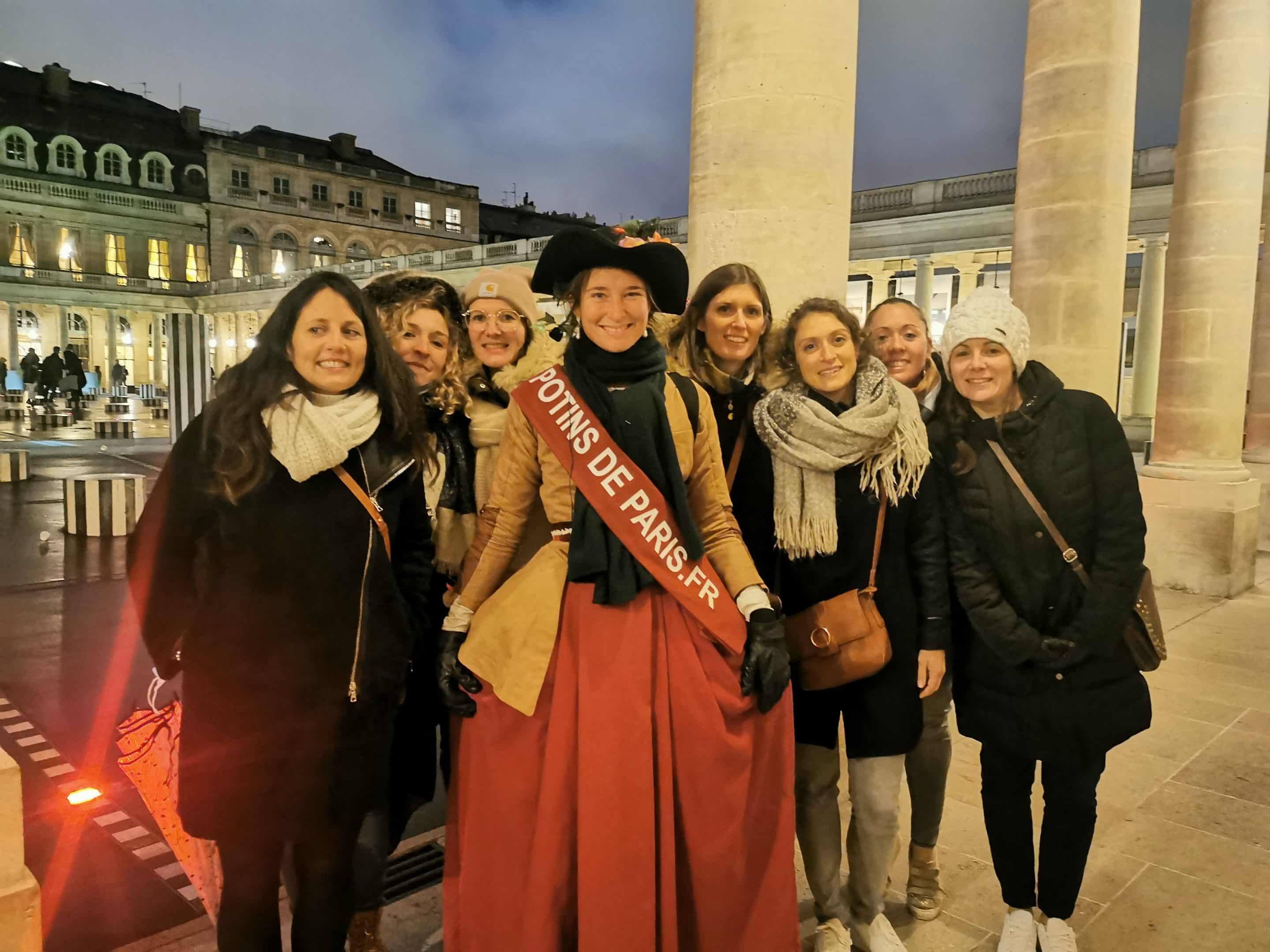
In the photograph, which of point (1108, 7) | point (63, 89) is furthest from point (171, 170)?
point (1108, 7)

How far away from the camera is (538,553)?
8.07ft

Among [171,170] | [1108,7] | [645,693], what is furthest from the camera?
[171,170]

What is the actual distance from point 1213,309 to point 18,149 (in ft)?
219

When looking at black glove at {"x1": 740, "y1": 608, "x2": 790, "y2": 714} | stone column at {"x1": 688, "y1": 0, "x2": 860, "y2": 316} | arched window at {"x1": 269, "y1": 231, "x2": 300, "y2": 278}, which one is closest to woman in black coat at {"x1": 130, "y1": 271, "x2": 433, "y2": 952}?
black glove at {"x1": 740, "y1": 608, "x2": 790, "y2": 714}

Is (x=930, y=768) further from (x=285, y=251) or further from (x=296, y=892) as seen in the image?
(x=285, y=251)

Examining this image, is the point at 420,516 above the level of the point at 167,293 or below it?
below

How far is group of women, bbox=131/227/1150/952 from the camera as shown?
2.25 metres

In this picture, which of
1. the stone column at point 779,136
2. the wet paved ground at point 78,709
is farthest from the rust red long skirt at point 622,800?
the stone column at point 779,136

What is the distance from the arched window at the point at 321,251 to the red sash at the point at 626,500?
2534 inches

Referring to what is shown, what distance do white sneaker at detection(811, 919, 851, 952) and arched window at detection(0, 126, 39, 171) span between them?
67.8 metres

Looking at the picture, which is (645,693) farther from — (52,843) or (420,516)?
(52,843)

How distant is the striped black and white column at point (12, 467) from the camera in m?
15.9

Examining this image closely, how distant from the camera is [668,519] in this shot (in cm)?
237

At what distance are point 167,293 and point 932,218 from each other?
159 ft
